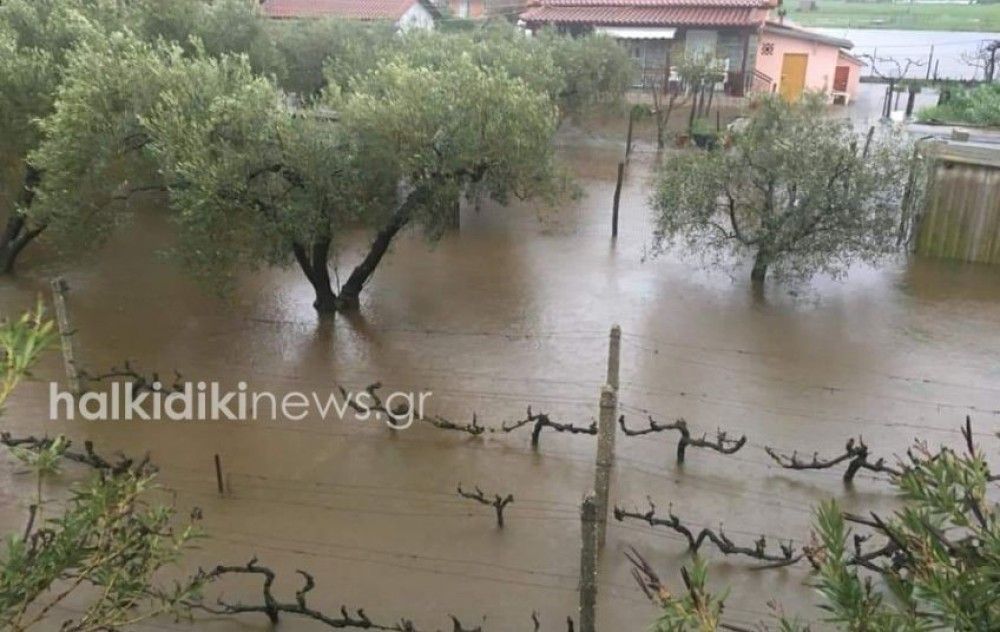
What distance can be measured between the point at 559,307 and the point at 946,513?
414 inches

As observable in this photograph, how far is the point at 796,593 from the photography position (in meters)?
7.39

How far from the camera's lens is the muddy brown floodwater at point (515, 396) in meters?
7.72

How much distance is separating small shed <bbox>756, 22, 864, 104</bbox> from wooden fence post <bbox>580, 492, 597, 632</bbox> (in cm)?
2621

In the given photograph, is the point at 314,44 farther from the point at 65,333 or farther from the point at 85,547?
the point at 85,547

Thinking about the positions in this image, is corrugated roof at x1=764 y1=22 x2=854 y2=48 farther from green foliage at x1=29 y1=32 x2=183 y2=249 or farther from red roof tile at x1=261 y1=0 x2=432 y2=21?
green foliage at x1=29 y1=32 x2=183 y2=249

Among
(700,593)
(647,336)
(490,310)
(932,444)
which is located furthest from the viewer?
(490,310)

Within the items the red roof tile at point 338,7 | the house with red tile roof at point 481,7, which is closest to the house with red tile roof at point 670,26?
the red roof tile at point 338,7

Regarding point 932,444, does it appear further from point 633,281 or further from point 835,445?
point 633,281

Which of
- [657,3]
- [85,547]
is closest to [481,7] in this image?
[657,3]

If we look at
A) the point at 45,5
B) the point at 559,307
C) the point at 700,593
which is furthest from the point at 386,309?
the point at 700,593

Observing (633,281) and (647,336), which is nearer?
(647,336)

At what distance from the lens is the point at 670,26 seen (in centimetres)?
2948

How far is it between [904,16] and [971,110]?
37359 millimetres

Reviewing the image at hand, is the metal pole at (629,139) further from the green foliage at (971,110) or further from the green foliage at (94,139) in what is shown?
the green foliage at (94,139)
